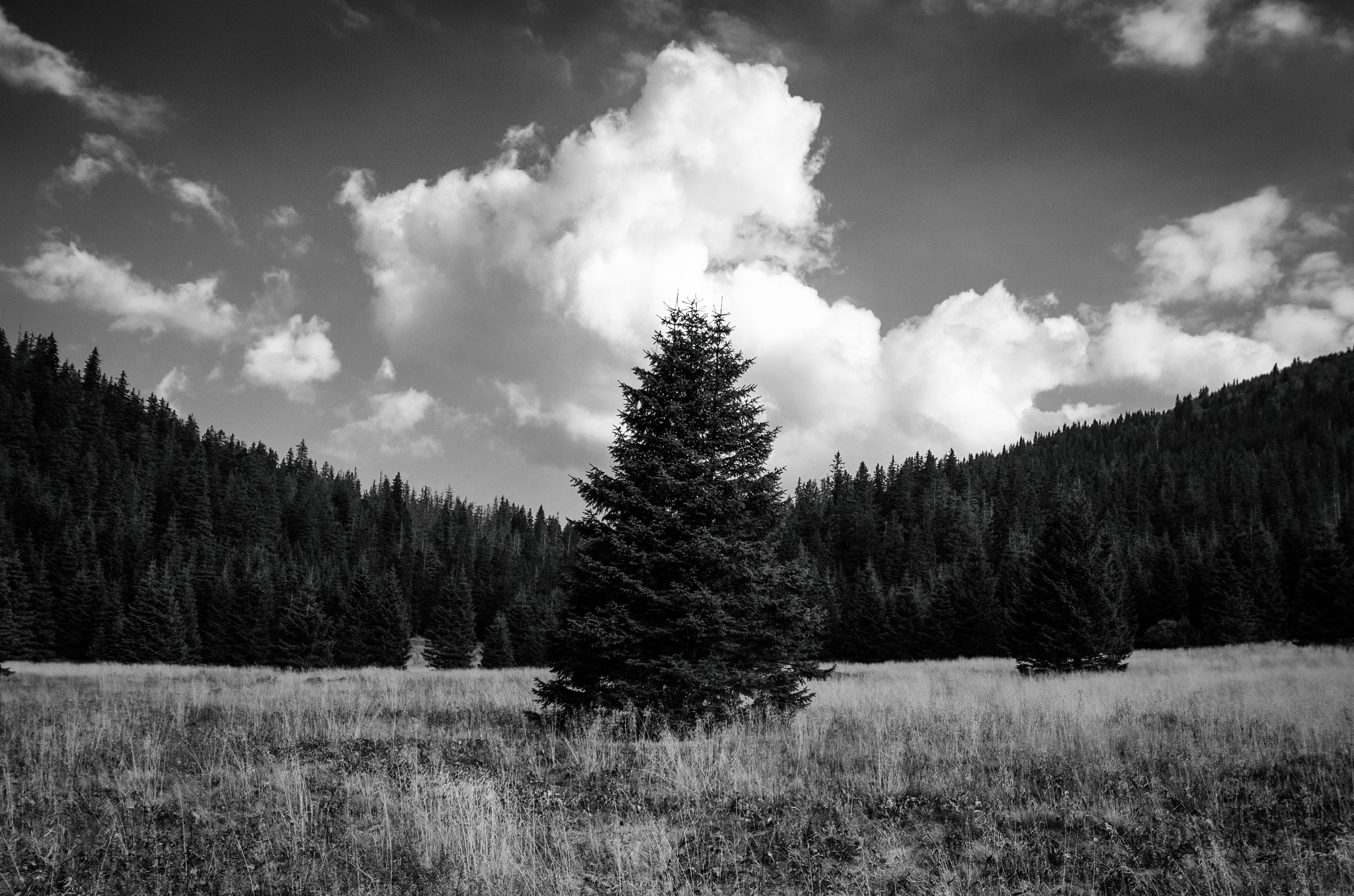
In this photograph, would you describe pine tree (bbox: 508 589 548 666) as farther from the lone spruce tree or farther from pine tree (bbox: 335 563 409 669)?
the lone spruce tree

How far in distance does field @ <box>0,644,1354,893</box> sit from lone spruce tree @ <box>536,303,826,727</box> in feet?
2.94

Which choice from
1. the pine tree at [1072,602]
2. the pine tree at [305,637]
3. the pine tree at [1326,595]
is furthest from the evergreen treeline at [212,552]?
the pine tree at [1326,595]

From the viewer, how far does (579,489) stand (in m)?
11.5

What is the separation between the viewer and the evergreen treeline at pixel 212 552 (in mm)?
54750

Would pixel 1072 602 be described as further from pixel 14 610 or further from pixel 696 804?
pixel 14 610

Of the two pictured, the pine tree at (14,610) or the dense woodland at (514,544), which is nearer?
the pine tree at (14,610)

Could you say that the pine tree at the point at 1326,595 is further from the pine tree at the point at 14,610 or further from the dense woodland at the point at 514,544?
the pine tree at the point at 14,610

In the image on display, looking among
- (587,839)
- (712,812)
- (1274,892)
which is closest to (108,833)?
(587,839)

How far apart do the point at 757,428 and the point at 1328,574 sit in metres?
45.9

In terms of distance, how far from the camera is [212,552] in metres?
89.7

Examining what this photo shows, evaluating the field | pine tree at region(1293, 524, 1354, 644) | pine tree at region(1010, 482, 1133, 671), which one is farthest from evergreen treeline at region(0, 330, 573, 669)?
pine tree at region(1293, 524, 1354, 644)

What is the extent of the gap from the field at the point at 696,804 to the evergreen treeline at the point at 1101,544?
562 cm

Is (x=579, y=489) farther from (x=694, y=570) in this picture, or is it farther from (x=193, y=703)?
(x=193, y=703)

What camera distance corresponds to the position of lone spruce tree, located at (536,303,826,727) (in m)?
10.7
